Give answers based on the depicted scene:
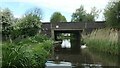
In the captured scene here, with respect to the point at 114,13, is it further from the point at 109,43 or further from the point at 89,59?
the point at 89,59

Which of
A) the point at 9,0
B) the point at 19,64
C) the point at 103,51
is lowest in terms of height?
the point at 103,51

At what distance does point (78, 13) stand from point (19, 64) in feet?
148

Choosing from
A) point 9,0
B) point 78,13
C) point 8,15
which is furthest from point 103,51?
point 78,13

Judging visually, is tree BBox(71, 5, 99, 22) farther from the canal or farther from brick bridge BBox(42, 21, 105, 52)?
the canal

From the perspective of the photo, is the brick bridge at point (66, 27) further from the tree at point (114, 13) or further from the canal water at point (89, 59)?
the canal water at point (89, 59)

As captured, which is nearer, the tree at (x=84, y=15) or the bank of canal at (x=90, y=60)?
the bank of canal at (x=90, y=60)

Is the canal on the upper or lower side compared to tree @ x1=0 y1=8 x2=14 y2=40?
lower

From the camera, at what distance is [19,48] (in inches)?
286

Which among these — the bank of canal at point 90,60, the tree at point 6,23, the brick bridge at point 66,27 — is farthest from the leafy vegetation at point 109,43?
the brick bridge at point 66,27

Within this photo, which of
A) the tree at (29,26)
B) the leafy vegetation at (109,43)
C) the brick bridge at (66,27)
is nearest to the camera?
the leafy vegetation at (109,43)

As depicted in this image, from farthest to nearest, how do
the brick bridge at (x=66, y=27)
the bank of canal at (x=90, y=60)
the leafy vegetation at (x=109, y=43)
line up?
1. the brick bridge at (x=66, y=27)
2. the leafy vegetation at (x=109, y=43)
3. the bank of canal at (x=90, y=60)

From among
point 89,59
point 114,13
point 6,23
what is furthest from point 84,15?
point 89,59

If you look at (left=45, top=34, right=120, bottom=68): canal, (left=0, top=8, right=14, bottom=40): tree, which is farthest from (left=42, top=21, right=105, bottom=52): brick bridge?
(left=45, top=34, right=120, bottom=68): canal

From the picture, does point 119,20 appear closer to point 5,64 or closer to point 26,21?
point 26,21
